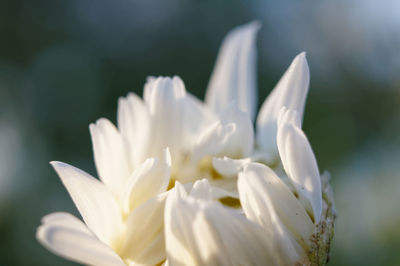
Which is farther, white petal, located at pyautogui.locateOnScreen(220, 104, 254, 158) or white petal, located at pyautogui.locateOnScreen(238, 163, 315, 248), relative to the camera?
white petal, located at pyautogui.locateOnScreen(220, 104, 254, 158)

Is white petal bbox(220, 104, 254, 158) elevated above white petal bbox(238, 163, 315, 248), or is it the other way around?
white petal bbox(220, 104, 254, 158)

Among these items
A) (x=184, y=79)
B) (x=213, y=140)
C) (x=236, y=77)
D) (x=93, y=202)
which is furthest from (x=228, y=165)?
(x=184, y=79)

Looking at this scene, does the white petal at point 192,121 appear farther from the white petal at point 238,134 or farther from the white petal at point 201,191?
the white petal at point 201,191

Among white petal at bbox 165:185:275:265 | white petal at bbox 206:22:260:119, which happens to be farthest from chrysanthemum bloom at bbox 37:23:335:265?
white petal at bbox 206:22:260:119

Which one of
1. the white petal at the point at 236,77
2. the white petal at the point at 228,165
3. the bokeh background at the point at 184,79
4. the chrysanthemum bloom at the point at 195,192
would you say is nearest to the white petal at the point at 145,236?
the chrysanthemum bloom at the point at 195,192

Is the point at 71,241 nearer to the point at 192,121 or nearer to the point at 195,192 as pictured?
the point at 195,192

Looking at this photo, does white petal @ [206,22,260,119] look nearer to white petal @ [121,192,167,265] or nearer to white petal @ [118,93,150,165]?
white petal @ [118,93,150,165]

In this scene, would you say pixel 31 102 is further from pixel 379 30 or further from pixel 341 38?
pixel 379 30
